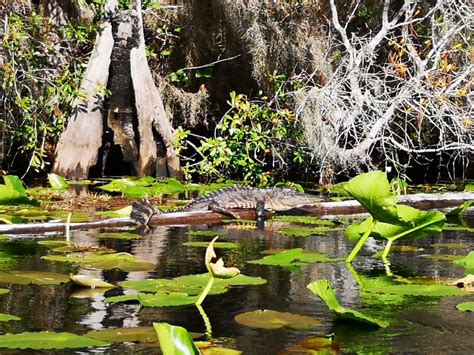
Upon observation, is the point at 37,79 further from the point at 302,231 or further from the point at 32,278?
the point at 32,278

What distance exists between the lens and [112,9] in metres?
14.1

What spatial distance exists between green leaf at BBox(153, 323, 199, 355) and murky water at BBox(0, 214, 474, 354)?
2.47 feet

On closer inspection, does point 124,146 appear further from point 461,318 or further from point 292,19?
point 461,318

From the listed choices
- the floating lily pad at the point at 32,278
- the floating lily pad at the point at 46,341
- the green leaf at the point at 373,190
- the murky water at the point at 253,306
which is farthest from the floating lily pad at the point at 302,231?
the floating lily pad at the point at 46,341

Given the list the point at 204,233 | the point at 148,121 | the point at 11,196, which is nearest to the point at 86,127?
the point at 148,121

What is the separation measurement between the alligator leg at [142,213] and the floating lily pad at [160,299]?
9.95 feet

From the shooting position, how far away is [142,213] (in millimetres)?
7074

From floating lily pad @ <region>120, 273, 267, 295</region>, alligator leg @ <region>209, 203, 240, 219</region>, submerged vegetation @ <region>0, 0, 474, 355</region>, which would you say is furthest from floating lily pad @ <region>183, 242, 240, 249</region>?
alligator leg @ <region>209, 203, 240, 219</region>

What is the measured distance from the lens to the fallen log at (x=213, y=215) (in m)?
6.32

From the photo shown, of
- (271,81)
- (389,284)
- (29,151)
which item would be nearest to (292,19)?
(271,81)

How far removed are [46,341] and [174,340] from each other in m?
0.85

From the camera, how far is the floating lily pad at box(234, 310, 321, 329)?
11.6 ft

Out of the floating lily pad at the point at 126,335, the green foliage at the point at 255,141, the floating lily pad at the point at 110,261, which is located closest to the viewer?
the floating lily pad at the point at 126,335

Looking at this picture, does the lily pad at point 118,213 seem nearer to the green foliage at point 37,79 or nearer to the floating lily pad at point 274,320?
the floating lily pad at point 274,320
